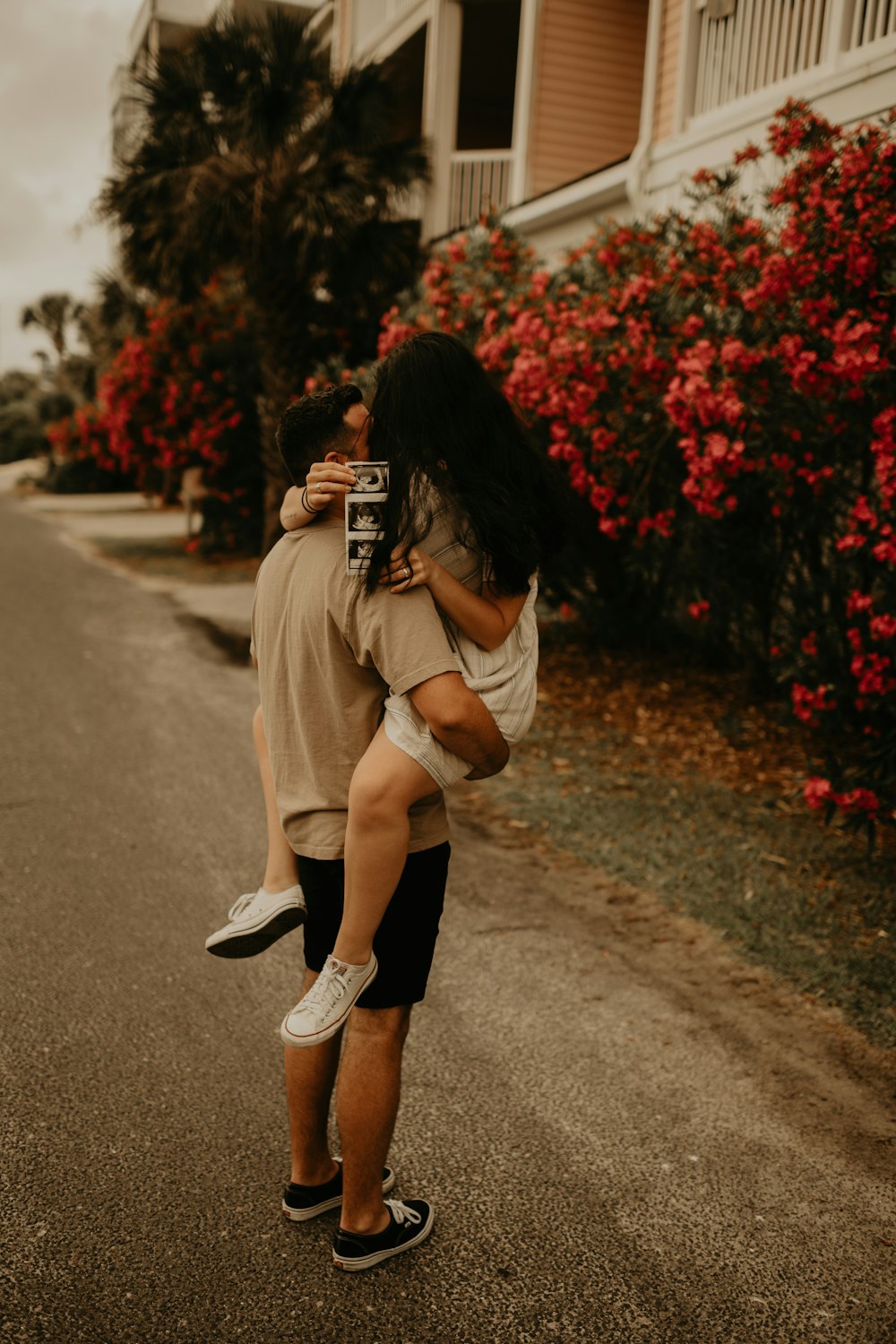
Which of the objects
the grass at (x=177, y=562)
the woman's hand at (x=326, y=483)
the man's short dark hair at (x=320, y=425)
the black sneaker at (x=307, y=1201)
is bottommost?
the black sneaker at (x=307, y=1201)

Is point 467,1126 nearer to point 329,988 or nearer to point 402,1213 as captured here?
point 402,1213

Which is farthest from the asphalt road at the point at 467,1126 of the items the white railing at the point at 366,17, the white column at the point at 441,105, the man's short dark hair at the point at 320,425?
the white railing at the point at 366,17

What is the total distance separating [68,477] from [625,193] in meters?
27.3

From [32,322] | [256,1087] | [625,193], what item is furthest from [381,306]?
[32,322]

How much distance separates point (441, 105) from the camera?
1459 centimetres

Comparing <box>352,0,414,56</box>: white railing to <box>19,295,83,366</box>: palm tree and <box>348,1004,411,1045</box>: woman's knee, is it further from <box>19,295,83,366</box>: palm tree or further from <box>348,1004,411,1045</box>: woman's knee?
<box>19,295,83,366</box>: palm tree

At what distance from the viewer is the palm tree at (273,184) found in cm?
1252

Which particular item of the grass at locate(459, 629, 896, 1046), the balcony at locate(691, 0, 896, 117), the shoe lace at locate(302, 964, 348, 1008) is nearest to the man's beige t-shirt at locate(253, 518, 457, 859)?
the shoe lace at locate(302, 964, 348, 1008)

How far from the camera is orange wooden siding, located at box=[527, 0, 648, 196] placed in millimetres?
13609

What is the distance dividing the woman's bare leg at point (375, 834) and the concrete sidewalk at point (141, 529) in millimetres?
8395

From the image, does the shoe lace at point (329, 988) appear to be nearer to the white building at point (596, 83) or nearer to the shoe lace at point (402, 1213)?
the shoe lace at point (402, 1213)

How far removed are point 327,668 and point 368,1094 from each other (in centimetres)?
90

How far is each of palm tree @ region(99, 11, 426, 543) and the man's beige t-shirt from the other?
440 inches

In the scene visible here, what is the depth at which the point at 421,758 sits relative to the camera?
2.16m
